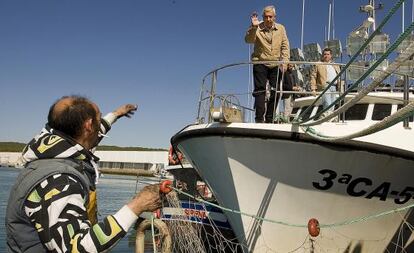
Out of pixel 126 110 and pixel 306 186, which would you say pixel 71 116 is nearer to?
pixel 126 110

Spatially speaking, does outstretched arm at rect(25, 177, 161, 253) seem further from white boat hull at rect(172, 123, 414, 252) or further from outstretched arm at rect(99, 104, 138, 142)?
white boat hull at rect(172, 123, 414, 252)

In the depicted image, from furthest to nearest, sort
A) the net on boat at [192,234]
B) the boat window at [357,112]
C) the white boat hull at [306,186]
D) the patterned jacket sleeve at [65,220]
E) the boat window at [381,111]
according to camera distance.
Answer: the net on boat at [192,234] → the boat window at [357,112] → the boat window at [381,111] → the white boat hull at [306,186] → the patterned jacket sleeve at [65,220]

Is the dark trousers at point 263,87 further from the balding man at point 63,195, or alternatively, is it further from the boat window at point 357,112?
the balding man at point 63,195

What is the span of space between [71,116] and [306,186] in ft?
16.5

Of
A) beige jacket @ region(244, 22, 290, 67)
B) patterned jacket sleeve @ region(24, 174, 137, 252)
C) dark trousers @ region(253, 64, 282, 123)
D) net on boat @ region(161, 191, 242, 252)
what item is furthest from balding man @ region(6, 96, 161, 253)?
beige jacket @ region(244, 22, 290, 67)

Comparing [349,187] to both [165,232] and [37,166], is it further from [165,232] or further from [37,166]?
[37,166]

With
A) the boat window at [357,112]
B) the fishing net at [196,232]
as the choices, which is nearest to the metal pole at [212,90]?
the fishing net at [196,232]

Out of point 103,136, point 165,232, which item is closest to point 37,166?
point 103,136

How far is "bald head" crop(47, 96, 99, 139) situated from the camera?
2422 mm

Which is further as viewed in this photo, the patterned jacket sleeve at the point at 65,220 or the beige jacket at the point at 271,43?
the beige jacket at the point at 271,43

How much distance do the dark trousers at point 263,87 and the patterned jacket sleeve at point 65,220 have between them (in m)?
5.72

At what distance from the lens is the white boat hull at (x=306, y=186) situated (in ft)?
21.5

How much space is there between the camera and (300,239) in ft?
24.0

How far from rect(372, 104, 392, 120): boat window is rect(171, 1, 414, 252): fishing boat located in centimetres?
57
